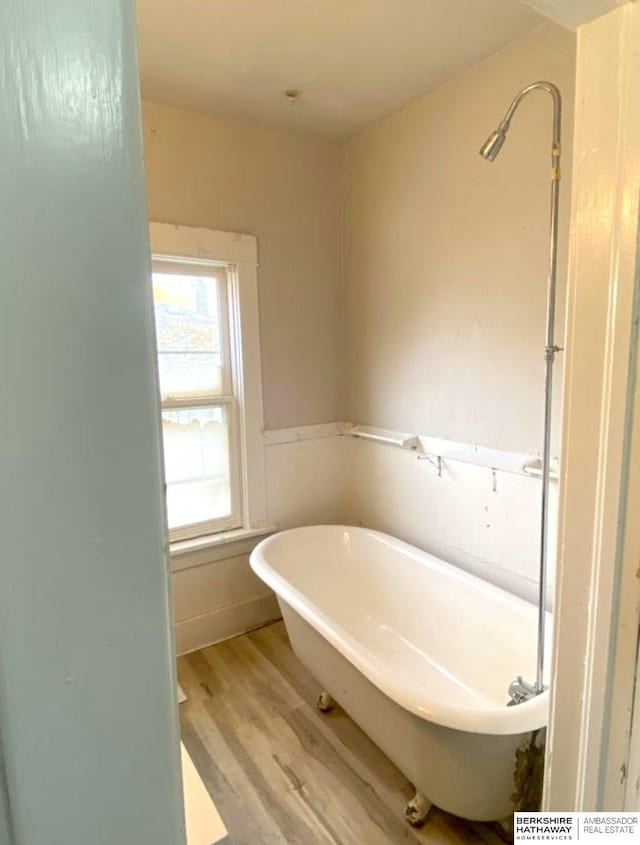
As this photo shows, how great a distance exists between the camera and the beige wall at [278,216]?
7.16ft

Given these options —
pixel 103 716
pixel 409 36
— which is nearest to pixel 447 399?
pixel 409 36

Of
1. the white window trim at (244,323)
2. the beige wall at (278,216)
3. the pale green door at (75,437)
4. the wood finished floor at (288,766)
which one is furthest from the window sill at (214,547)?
the pale green door at (75,437)

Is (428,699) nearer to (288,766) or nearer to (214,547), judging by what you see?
(288,766)

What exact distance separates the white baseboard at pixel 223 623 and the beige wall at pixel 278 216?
1.03 m

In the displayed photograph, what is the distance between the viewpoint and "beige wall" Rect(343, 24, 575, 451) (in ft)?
5.75

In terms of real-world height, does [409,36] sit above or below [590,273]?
above

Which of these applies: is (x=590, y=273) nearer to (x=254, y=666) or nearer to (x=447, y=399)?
(x=447, y=399)

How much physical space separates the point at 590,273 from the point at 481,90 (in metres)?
1.50

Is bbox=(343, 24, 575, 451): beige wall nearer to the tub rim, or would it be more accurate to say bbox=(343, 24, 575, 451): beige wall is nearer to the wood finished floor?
the tub rim

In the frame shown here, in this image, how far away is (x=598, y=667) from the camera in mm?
873

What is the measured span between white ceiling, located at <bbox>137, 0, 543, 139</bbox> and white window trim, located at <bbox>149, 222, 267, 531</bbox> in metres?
0.58

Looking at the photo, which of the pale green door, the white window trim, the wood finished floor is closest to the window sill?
the white window trim

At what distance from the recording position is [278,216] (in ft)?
8.16

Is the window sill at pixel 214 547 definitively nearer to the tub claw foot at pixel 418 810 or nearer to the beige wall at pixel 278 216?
the beige wall at pixel 278 216
